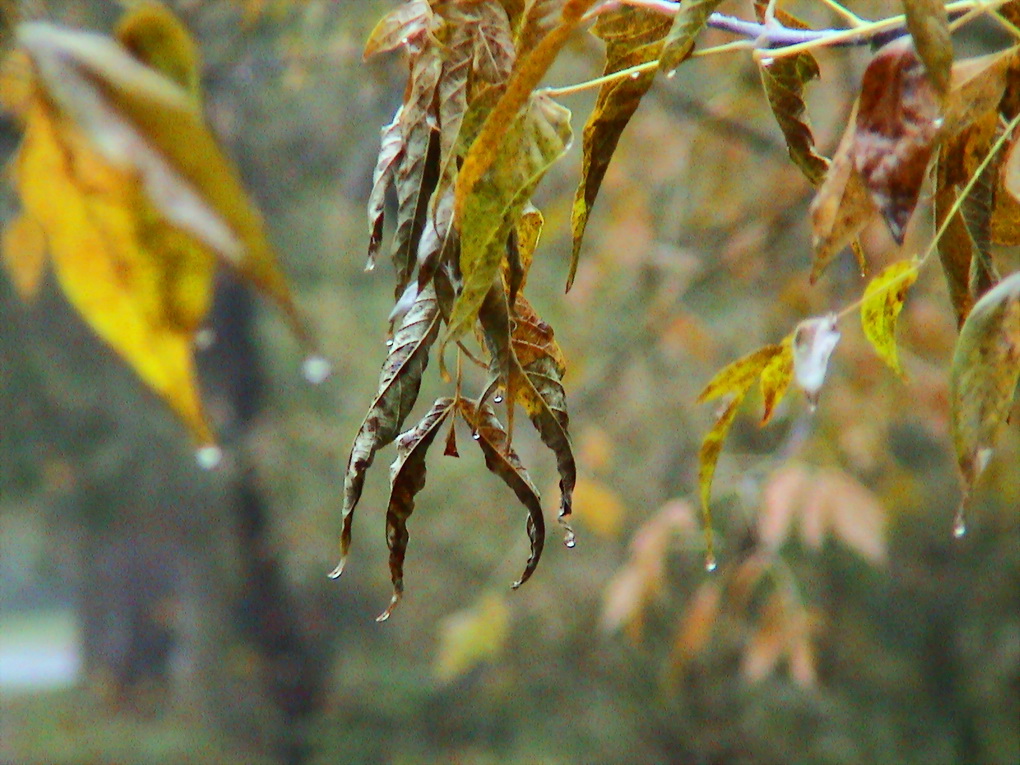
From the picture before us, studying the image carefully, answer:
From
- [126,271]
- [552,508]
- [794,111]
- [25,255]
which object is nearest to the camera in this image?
[126,271]

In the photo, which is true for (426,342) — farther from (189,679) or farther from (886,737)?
(189,679)

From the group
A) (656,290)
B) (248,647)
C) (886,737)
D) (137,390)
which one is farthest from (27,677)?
(656,290)

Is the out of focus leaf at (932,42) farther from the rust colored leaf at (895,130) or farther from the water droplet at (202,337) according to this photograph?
the water droplet at (202,337)

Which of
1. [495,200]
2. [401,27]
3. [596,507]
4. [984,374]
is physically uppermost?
[401,27]

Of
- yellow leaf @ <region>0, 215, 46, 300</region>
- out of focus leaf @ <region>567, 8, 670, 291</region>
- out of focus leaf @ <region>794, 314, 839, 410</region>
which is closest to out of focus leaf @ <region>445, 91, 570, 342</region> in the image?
out of focus leaf @ <region>567, 8, 670, 291</region>

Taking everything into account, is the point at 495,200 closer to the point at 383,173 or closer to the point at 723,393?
the point at 383,173

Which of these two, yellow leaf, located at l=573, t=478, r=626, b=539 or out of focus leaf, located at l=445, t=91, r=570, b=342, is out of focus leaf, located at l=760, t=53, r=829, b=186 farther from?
yellow leaf, located at l=573, t=478, r=626, b=539

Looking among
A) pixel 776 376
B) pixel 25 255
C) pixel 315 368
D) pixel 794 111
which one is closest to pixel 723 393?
pixel 776 376
